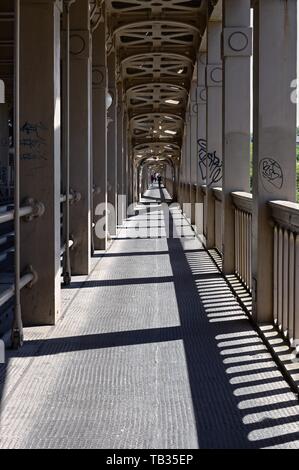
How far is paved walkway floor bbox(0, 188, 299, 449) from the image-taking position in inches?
134

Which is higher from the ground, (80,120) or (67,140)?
(80,120)

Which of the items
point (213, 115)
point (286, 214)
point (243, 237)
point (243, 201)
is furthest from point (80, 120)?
point (286, 214)

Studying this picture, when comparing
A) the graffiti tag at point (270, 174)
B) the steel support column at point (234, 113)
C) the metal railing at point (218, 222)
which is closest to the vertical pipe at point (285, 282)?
the graffiti tag at point (270, 174)

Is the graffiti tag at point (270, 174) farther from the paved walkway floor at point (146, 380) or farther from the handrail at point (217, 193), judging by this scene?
the handrail at point (217, 193)

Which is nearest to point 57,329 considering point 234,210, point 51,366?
point 51,366

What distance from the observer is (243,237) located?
7.98 meters

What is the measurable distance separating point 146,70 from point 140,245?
8873mm

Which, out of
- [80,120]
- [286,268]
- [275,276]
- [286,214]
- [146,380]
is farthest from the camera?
[80,120]

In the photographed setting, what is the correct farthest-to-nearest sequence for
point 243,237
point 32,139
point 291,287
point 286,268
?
1. point 243,237
2. point 32,139
3. point 286,268
4. point 291,287

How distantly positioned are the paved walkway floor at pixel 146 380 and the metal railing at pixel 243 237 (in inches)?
15.0

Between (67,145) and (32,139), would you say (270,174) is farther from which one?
(67,145)

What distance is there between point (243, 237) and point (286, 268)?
2.73 metres

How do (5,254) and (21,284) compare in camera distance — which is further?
(5,254)
